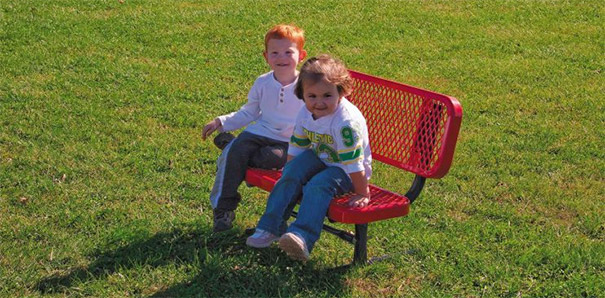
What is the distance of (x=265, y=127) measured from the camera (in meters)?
5.59

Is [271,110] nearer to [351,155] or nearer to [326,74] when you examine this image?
[326,74]

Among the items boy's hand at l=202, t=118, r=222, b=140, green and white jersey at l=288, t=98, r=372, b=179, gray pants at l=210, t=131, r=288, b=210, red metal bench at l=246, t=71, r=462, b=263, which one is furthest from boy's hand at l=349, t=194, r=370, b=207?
boy's hand at l=202, t=118, r=222, b=140

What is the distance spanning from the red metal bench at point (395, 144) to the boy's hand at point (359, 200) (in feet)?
0.11

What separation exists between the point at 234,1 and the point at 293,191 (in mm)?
6551

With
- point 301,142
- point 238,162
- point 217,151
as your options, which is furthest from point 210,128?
point 217,151

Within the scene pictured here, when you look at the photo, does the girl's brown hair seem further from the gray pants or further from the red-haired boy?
the gray pants

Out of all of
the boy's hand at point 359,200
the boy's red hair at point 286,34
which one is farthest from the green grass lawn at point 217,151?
the boy's red hair at point 286,34

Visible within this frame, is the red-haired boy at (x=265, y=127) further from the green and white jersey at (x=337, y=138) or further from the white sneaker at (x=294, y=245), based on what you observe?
the white sneaker at (x=294, y=245)

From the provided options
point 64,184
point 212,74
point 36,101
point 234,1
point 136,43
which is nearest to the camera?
point 64,184

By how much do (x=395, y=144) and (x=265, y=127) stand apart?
794 mm

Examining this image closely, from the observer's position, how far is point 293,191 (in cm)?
504

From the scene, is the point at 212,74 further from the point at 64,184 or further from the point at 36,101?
the point at 64,184

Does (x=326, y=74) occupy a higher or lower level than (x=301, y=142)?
higher

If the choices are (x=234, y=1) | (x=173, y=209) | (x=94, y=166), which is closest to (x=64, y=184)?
(x=94, y=166)
